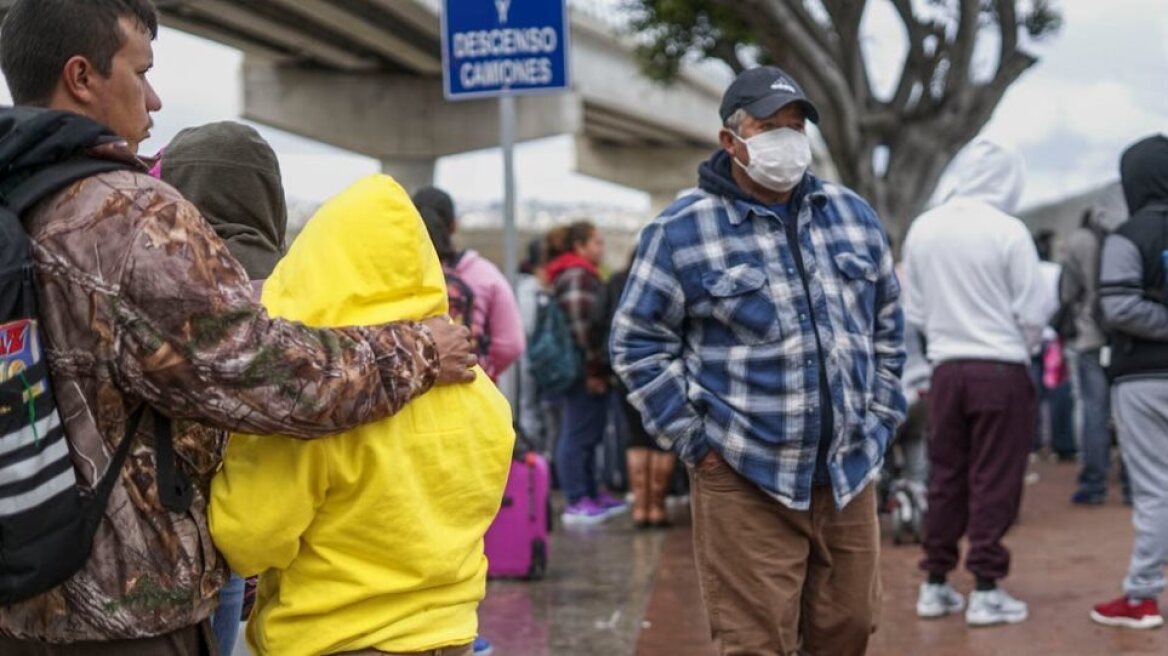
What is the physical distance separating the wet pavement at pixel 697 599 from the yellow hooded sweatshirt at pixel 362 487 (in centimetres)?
416

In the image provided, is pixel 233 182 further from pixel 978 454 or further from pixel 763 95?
pixel 978 454

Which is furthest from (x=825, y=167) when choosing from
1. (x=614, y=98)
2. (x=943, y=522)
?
(x=943, y=522)

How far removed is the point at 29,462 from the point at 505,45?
5396 millimetres

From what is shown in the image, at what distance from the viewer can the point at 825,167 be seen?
50188mm

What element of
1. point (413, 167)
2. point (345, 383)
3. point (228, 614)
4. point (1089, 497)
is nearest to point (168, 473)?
point (345, 383)

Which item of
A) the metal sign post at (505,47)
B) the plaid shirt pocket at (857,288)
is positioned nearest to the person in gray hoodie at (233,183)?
the plaid shirt pocket at (857,288)

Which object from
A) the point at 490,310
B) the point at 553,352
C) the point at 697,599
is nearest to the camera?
the point at 490,310

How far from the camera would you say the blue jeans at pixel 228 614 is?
3578mm

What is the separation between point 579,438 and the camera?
11.6 meters

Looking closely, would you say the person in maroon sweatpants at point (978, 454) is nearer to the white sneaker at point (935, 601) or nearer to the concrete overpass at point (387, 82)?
the white sneaker at point (935, 601)

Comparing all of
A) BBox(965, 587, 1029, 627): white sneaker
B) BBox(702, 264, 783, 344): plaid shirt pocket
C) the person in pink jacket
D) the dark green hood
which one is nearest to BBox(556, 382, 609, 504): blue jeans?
the person in pink jacket

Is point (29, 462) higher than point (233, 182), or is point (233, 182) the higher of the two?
point (233, 182)

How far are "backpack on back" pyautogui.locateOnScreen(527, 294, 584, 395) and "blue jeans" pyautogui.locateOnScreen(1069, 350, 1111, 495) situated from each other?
363cm

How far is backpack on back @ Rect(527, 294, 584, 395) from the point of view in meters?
11.3
